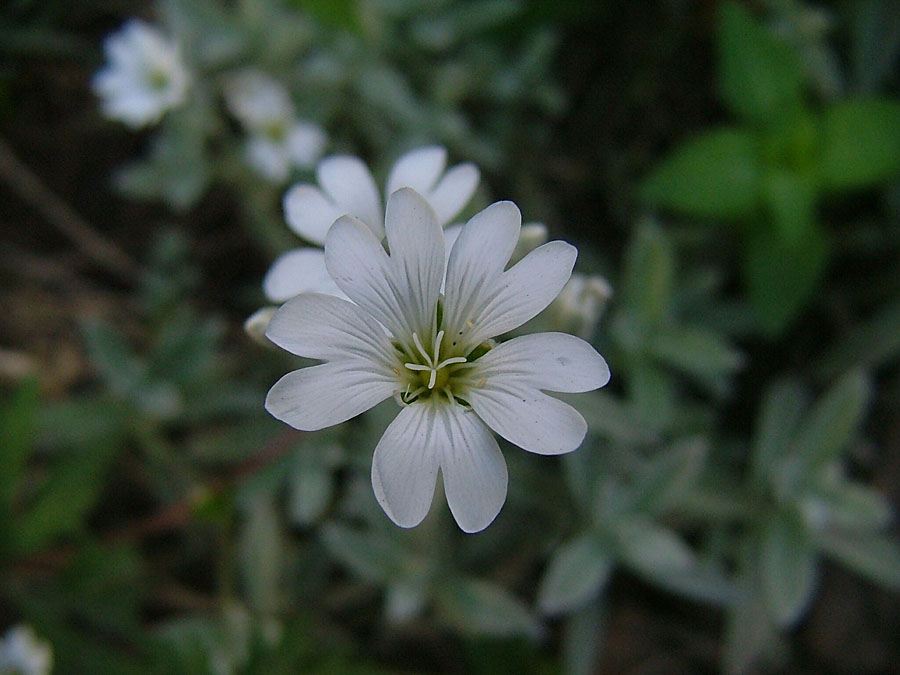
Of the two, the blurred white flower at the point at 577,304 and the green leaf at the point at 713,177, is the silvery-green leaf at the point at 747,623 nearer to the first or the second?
the green leaf at the point at 713,177

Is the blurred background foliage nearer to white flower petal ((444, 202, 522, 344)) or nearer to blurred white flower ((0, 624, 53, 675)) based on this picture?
blurred white flower ((0, 624, 53, 675))

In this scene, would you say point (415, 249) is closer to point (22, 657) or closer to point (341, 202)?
point (341, 202)

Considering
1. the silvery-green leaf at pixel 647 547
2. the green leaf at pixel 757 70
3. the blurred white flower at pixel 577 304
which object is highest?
the green leaf at pixel 757 70

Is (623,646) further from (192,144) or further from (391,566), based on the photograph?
(192,144)

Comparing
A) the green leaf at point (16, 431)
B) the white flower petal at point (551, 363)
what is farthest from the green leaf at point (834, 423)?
the green leaf at point (16, 431)

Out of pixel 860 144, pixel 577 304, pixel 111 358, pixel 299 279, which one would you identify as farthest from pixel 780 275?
pixel 111 358
